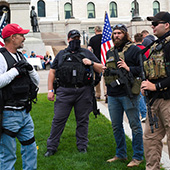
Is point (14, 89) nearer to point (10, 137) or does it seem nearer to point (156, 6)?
point (10, 137)

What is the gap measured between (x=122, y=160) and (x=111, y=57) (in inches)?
71.1

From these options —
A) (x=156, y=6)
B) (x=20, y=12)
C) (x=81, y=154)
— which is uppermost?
(x=156, y=6)

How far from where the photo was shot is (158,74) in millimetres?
3939

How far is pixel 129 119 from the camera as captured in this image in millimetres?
5020

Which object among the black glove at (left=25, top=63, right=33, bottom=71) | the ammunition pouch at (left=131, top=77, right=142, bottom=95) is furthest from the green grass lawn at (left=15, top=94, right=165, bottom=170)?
the black glove at (left=25, top=63, right=33, bottom=71)

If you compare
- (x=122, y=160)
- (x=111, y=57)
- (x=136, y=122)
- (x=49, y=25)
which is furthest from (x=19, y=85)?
(x=49, y=25)

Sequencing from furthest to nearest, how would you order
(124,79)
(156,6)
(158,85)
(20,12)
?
(156,6), (20,12), (124,79), (158,85)

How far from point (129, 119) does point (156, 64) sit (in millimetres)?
1375

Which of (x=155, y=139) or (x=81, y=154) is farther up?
(x=155, y=139)

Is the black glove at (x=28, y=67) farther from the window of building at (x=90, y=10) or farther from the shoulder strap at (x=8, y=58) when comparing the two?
the window of building at (x=90, y=10)

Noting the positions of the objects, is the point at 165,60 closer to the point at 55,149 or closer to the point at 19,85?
the point at 19,85

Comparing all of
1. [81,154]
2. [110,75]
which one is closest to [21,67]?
[110,75]

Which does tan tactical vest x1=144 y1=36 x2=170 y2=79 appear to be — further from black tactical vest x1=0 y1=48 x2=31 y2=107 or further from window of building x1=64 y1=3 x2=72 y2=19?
window of building x1=64 y1=3 x2=72 y2=19

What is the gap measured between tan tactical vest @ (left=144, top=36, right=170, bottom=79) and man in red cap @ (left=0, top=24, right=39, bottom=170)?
1.54 m
